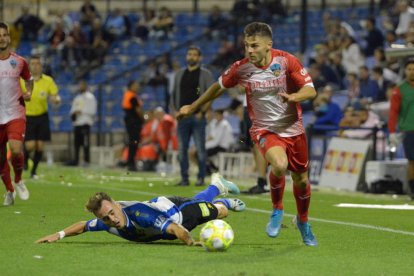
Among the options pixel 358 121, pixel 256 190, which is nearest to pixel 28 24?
pixel 358 121

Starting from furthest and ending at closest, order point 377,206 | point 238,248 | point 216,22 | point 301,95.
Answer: point 216,22 < point 377,206 < point 238,248 < point 301,95

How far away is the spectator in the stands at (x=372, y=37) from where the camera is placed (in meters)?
27.5

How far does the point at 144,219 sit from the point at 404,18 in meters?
16.8

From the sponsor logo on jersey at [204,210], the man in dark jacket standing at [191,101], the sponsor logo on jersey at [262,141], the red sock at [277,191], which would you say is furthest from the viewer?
the man in dark jacket standing at [191,101]

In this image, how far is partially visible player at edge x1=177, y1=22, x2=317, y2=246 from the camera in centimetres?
1177

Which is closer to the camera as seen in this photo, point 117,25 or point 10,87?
point 10,87

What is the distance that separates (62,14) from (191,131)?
1743cm


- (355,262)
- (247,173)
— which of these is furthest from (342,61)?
(355,262)

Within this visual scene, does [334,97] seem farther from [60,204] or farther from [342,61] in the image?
[60,204]

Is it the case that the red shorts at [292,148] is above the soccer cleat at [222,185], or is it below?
above

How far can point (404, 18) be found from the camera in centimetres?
2708

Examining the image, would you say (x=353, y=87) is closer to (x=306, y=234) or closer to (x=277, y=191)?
(x=277, y=191)

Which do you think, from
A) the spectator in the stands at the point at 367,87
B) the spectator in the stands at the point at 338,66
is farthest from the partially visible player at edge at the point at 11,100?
the spectator in the stands at the point at 338,66

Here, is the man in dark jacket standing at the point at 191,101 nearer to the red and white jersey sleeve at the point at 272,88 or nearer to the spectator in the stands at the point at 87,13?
the red and white jersey sleeve at the point at 272,88
